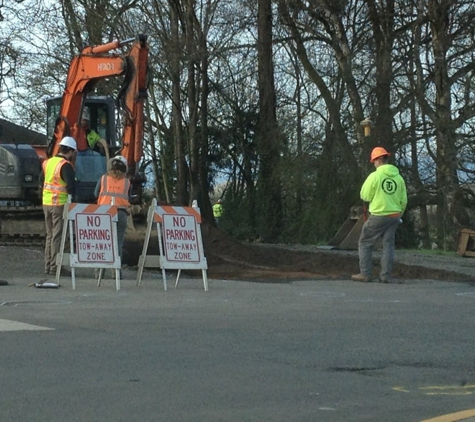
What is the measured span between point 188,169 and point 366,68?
8.17 m

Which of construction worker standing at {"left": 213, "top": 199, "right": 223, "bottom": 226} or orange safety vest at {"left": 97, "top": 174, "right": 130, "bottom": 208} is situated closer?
orange safety vest at {"left": 97, "top": 174, "right": 130, "bottom": 208}

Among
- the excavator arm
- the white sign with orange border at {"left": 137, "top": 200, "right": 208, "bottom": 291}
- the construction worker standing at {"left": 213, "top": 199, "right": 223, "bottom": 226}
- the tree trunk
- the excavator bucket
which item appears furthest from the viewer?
the construction worker standing at {"left": 213, "top": 199, "right": 223, "bottom": 226}

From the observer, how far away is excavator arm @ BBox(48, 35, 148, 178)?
2309 cm

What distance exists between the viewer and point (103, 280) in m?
16.8

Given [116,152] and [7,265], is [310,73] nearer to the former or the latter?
[116,152]

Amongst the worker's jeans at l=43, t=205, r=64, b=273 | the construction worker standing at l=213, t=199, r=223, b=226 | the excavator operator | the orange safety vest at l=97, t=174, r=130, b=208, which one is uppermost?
the excavator operator

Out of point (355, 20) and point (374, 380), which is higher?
point (355, 20)

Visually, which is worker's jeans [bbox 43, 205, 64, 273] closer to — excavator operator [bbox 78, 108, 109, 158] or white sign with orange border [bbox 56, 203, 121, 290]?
white sign with orange border [bbox 56, 203, 121, 290]

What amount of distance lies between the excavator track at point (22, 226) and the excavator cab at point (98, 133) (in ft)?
3.87

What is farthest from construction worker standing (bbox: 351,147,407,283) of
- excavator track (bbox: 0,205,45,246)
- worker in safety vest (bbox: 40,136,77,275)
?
excavator track (bbox: 0,205,45,246)

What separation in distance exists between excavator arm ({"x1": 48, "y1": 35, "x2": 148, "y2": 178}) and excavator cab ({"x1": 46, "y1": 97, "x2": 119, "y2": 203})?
0.30 meters

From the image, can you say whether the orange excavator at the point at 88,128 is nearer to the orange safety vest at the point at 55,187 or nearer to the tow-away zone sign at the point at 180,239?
the orange safety vest at the point at 55,187

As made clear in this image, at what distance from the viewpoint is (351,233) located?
89.2 ft

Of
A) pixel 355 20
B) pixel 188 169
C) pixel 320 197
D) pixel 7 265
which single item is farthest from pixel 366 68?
pixel 7 265
